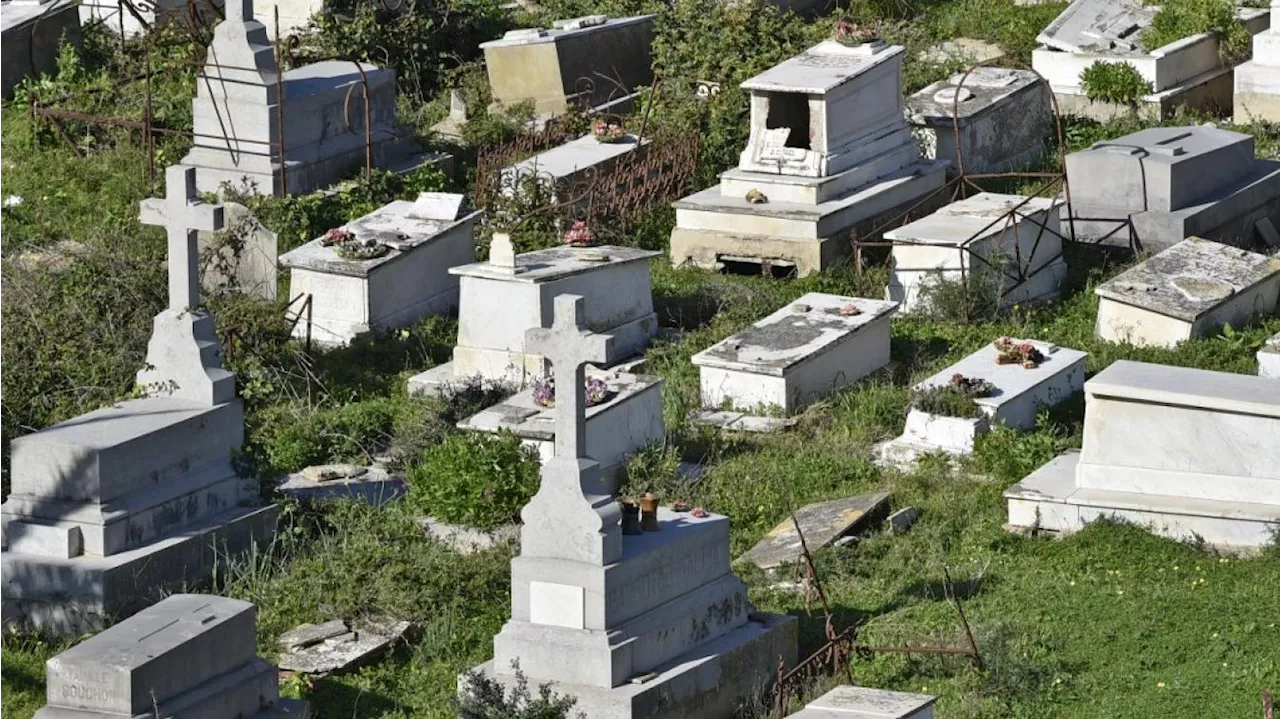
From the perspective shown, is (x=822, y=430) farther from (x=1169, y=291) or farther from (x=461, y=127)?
(x=461, y=127)

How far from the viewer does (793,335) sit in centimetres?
1595

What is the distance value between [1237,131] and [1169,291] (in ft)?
16.1

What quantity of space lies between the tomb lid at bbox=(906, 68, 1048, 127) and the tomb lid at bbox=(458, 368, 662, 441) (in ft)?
20.1

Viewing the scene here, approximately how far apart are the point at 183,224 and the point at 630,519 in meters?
3.71

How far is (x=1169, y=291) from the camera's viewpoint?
16.6m

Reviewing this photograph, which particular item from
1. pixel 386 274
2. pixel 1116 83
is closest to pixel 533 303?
pixel 386 274

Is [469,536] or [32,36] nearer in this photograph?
[469,536]

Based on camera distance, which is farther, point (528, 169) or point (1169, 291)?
point (528, 169)

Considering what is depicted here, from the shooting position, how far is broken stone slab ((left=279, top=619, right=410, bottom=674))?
11805mm

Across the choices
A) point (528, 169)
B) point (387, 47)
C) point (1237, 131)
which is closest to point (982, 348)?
point (528, 169)

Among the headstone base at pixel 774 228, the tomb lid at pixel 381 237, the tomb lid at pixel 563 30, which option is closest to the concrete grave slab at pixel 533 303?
the tomb lid at pixel 381 237

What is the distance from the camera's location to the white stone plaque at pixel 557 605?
10.8m

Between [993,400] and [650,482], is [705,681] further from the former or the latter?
[993,400]

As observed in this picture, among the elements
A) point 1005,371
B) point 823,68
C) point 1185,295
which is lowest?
point 1005,371
